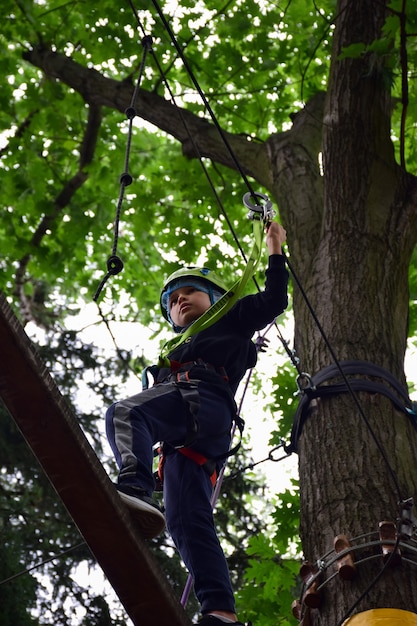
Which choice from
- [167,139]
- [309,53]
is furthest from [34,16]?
[167,139]

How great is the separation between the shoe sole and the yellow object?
606 millimetres

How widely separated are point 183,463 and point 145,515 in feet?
2.23

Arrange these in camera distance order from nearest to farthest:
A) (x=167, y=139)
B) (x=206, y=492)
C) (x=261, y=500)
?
(x=206, y=492), (x=261, y=500), (x=167, y=139)

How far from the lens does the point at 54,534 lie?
625 centimetres

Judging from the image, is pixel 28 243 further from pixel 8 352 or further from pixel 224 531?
pixel 8 352

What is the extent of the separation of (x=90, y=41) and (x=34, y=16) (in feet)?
1.79

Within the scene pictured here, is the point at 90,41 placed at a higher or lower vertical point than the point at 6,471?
higher

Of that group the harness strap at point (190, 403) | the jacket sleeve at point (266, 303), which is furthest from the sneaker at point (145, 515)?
the jacket sleeve at point (266, 303)

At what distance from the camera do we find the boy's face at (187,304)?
3742 millimetres

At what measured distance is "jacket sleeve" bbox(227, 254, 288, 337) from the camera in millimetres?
3281

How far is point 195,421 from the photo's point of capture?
3000 millimetres

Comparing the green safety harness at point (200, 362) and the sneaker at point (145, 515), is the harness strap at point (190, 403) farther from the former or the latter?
the sneaker at point (145, 515)

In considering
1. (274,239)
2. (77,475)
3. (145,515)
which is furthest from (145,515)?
(274,239)

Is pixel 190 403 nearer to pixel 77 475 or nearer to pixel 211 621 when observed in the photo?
pixel 211 621
